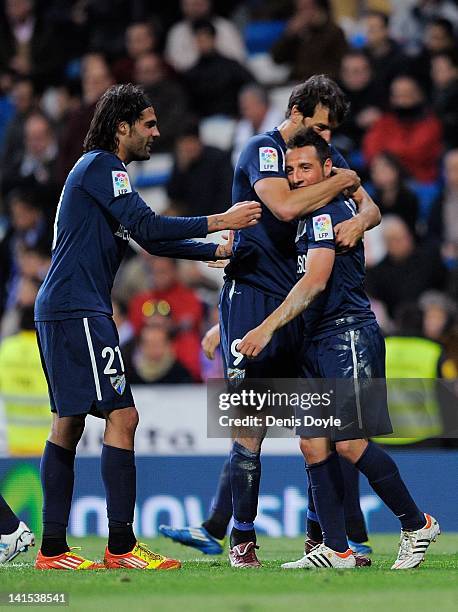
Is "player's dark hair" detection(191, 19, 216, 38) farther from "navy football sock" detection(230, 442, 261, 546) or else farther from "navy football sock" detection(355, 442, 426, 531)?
"navy football sock" detection(355, 442, 426, 531)

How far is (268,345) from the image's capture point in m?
6.61

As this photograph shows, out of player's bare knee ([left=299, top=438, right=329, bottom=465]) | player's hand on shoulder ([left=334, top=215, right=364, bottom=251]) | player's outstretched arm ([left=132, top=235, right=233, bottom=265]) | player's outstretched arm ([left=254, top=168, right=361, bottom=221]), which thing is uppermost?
player's outstretched arm ([left=254, top=168, right=361, bottom=221])

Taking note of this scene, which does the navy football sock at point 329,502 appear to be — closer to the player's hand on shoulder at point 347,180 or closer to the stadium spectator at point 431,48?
the player's hand on shoulder at point 347,180

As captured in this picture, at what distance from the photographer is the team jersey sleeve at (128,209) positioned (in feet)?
20.3

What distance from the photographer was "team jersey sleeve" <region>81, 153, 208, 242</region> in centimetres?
618

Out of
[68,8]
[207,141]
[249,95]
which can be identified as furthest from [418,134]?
[68,8]

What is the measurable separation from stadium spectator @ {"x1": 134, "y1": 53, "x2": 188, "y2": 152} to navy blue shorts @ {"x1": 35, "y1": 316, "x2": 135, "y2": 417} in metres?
7.59

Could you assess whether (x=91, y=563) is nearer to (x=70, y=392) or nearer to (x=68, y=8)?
(x=70, y=392)

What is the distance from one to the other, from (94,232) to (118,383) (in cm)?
71

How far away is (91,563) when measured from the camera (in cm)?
623


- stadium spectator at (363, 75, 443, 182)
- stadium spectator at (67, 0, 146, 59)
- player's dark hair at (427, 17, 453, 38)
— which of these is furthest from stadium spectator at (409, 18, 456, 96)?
stadium spectator at (67, 0, 146, 59)

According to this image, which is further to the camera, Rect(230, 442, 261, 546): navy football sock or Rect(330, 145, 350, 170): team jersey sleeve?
Rect(330, 145, 350, 170): team jersey sleeve

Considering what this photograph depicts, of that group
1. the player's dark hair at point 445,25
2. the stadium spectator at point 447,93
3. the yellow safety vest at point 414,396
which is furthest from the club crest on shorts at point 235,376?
the player's dark hair at point 445,25

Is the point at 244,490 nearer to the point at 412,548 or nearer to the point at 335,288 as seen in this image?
the point at 412,548
